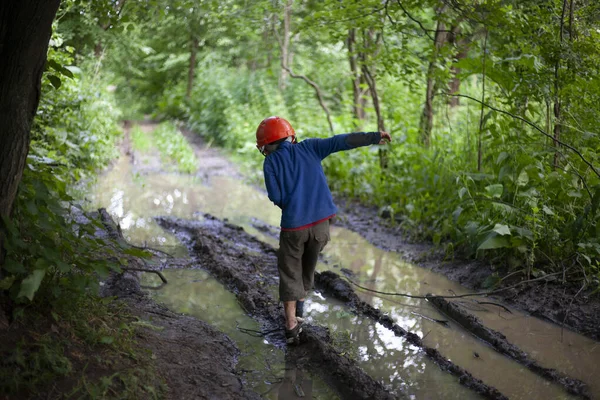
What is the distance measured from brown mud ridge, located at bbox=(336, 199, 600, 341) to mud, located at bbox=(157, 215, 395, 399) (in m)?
1.88

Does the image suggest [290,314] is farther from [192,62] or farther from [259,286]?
[192,62]

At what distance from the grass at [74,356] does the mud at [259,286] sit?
1.27m

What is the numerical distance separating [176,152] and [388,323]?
11489 millimetres

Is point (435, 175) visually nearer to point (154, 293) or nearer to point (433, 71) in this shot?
point (433, 71)

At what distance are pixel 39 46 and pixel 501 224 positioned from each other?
4859mm

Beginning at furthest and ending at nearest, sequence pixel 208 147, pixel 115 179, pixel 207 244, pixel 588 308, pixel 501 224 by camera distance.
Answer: pixel 208 147 → pixel 115 179 → pixel 207 244 → pixel 501 224 → pixel 588 308

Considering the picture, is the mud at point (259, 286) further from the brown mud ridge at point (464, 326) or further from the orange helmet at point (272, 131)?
the orange helmet at point (272, 131)

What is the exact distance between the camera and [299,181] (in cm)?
462

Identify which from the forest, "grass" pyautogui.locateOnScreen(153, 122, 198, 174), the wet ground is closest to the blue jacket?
the forest

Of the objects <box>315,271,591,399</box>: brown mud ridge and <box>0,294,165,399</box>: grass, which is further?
<box>315,271,591,399</box>: brown mud ridge

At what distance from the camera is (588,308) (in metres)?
5.36

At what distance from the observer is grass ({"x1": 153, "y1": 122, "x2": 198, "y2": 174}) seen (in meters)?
14.3

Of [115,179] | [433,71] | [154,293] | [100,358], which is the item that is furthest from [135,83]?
[100,358]

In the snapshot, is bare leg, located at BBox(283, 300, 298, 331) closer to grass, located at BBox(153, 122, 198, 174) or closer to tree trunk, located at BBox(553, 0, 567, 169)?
tree trunk, located at BBox(553, 0, 567, 169)
